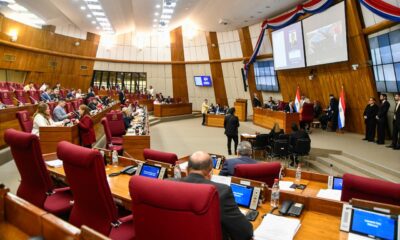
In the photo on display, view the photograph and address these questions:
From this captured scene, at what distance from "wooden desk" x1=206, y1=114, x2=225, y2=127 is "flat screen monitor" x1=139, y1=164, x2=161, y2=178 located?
1084cm

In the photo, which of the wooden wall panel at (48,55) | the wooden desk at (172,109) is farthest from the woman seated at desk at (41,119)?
the wooden desk at (172,109)

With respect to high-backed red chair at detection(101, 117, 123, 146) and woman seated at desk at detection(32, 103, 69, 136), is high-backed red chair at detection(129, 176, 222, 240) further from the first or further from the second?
high-backed red chair at detection(101, 117, 123, 146)

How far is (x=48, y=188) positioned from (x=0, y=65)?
10.8 m

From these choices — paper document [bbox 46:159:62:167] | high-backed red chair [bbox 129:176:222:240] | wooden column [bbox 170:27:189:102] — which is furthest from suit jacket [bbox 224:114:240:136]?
wooden column [bbox 170:27:189:102]

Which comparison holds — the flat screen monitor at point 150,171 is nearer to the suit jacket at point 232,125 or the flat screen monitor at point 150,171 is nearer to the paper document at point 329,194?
the paper document at point 329,194

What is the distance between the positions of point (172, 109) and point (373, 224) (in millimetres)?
15095

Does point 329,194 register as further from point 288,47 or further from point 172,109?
point 172,109

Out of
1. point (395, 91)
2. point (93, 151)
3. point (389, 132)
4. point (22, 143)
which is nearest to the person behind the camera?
point (93, 151)

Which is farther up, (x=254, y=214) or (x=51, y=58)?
(x=51, y=58)

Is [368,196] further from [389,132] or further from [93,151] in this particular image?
[389,132]

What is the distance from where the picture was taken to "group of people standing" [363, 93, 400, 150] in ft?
24.5

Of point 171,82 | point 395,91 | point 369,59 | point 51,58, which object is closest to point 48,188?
point 395,91

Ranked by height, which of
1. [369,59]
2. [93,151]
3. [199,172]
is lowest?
[199,172]

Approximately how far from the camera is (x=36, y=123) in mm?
5582
